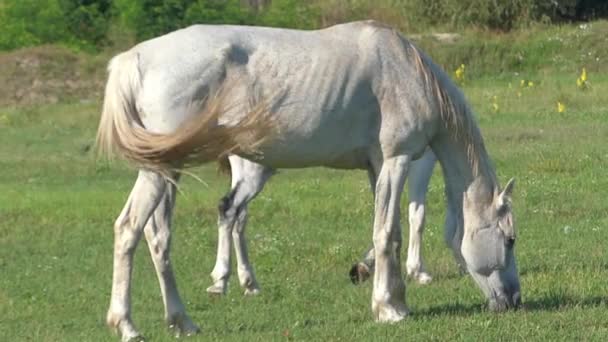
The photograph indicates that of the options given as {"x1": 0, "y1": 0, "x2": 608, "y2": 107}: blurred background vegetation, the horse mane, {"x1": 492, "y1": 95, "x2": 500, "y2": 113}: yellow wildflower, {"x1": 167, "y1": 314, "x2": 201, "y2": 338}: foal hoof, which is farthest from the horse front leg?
{"x1": 0, "y1": 0, "x2": 608, "y2": 107}: blurred background vegetation

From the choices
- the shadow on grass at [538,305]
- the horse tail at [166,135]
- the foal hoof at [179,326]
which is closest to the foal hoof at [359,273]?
the shadow on grass at [538,305]

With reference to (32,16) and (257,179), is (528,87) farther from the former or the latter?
(257,179)

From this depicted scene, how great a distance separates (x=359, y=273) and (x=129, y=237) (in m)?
2.97

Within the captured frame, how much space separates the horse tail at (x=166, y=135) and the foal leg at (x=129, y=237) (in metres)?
0.28

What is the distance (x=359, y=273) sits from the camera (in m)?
11.3

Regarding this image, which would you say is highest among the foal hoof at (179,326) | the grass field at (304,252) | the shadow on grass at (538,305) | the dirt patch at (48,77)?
the foal hoof at (179,326)

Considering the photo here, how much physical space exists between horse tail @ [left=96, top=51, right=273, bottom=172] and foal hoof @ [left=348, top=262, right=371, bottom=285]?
279 cm

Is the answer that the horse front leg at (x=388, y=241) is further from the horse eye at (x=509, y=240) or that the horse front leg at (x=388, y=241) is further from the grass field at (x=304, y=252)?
the horse eye at (x=509, y=240)

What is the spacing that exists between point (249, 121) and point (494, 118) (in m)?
16.2

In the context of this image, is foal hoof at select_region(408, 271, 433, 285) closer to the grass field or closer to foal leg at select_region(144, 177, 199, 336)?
the grass field

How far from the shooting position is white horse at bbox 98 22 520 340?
8656 millimetres

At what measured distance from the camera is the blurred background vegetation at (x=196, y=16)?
121 ft

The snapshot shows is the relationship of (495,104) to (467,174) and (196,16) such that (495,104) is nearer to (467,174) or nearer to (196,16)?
(196,16)

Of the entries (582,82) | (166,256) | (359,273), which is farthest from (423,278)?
(582,82)
